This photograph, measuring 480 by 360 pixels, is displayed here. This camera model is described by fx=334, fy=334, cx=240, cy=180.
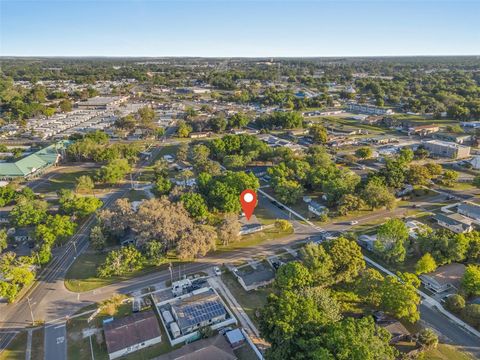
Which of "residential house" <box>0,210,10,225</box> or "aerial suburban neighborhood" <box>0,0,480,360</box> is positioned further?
"residential house" <box>0,210,10,225</box>

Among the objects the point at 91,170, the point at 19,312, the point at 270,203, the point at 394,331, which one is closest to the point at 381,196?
the point at 270,203

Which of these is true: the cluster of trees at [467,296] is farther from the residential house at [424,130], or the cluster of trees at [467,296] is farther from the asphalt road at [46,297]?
the residential house at [424,130]

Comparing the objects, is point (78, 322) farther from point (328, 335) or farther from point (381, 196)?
point (381, 196)

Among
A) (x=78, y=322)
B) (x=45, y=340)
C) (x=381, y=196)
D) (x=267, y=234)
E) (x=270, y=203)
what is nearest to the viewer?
(x=45, y=340)

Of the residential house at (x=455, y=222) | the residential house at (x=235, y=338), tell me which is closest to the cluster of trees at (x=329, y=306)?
the residential house at (x=235, y=338)

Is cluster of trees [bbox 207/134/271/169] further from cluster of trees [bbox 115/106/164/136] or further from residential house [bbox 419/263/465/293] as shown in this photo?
residential house [bbox 419/263/465/293]

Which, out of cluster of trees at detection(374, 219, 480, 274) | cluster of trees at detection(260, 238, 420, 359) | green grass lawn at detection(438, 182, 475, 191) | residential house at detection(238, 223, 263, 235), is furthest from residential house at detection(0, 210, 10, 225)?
green grass lawn at detection(438, 182, 475, 191)
